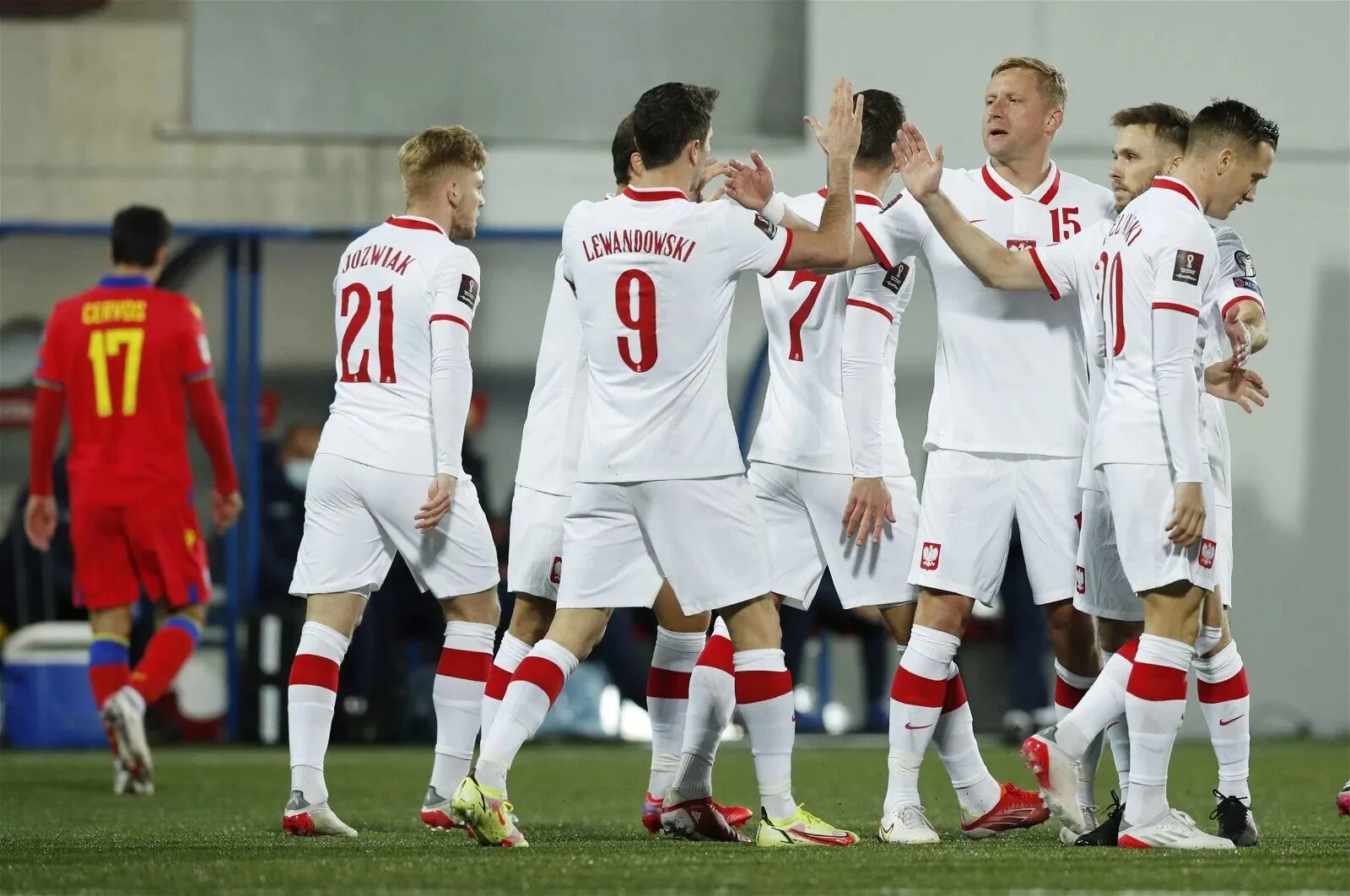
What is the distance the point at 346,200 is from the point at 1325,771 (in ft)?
22.3

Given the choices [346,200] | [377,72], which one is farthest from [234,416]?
[377,72]

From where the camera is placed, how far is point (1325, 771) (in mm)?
8945

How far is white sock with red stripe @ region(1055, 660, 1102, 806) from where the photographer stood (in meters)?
5.38

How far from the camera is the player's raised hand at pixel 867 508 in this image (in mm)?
5449

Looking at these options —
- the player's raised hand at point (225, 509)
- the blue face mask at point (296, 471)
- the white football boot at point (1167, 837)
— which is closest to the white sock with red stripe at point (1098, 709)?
the white football boot at point (1167, 837)

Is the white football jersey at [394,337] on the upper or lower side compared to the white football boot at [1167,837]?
upper

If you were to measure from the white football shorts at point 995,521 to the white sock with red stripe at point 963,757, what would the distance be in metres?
0.42

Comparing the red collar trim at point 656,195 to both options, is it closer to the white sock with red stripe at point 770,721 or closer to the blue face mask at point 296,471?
the white sock with red stripe at point 770,721

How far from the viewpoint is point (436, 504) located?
547 centimetres

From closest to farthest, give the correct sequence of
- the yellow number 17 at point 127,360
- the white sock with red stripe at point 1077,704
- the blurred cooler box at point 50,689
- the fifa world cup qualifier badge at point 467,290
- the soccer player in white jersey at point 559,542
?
the white sock with red stripe at point 1077,704 < the fifa world cup qualifier badge at point 467,290 < the soccer player in white jersey at point 559,542 < the yellow number 17 at point 127,360 < the blurred cooler box at point 50,689

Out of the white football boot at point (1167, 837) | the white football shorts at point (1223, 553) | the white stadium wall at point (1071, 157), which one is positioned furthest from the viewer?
the white stadium wall at point (1071, 157)

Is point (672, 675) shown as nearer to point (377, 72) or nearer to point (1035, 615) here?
point (1035, 615)

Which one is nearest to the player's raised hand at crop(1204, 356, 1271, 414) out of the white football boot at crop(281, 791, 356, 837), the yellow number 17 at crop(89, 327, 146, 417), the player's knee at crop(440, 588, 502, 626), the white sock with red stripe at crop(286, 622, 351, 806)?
the player's knee at crop(440, 588, 502, 626)

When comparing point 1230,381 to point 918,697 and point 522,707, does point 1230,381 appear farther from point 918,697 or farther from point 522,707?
point 522,707
